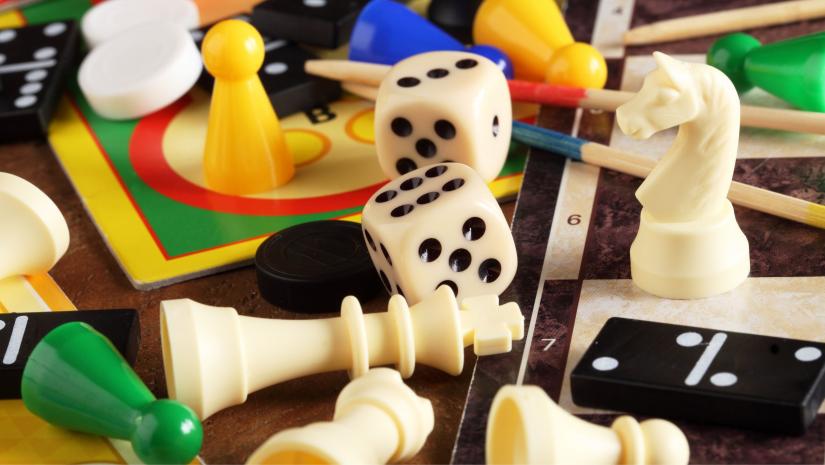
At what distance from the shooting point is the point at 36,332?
3.73 ft

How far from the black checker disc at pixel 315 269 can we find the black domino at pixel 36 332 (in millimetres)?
151

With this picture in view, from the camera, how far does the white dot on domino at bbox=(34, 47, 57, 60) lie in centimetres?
178

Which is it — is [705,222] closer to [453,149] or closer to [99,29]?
[453,149]

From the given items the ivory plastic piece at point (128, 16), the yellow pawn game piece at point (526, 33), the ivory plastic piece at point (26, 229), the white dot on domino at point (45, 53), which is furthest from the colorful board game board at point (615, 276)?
the white dot on domino at point (45, 53)

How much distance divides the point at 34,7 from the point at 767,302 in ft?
4.66

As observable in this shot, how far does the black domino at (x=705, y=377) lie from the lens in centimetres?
95

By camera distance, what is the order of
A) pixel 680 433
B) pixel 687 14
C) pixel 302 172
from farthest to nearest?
pixel 687 14 → pixel 302 172 → pixel 680 433

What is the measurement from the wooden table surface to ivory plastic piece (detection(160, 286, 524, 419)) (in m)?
0.03

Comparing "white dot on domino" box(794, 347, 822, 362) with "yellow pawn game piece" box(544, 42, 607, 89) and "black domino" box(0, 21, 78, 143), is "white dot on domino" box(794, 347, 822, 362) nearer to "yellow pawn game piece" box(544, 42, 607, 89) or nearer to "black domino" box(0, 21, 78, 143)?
"yellow pawn game piece" box(544, 42, 607, 89)

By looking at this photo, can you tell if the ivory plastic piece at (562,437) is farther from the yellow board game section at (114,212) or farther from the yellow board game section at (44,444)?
the yellow board game section at (114,212)

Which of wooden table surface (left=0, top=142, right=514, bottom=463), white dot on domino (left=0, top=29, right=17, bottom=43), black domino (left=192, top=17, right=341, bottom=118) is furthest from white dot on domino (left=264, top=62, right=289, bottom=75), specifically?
white dot on domino (left=0, top=29, right=17, bottom=43)

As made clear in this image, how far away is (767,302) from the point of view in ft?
3.69

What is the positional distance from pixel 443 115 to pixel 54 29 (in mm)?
844

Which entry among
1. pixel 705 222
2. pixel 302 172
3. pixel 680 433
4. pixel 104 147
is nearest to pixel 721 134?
pixel 705 222
